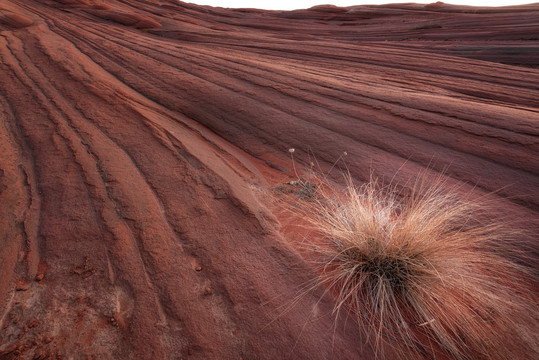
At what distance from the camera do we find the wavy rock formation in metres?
1.47

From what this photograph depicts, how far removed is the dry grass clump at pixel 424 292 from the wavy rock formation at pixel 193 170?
0.20m

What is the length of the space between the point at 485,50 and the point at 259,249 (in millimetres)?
10162

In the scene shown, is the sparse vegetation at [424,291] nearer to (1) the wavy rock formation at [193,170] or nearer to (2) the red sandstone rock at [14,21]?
(1) the wavy rock formation at [193,170]

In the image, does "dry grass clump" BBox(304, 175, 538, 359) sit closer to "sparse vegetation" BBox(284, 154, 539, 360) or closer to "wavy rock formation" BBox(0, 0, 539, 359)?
"sparse vegetation" BBox(284, 154, 539, 360)

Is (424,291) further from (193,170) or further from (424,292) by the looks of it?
(193,170)

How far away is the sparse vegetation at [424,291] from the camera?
4.90 feet

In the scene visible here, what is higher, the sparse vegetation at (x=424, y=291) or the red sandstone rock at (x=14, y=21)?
the red sandstone rock at (x=14, y=21)

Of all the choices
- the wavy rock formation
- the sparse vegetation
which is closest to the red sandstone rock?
the wavy rock formation

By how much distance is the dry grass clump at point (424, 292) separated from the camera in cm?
149

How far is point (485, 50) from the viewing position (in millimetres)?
8461

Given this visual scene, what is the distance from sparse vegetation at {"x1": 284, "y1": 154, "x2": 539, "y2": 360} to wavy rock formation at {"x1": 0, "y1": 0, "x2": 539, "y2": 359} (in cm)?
19

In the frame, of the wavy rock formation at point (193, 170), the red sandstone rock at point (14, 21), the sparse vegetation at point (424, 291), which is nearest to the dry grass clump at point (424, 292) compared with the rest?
the sparse vegetation at point (424, 291)

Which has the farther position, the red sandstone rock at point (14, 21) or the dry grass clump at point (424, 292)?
the red sandstone rock at point (14, 21)

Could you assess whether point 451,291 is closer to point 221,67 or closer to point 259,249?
point 259,249
